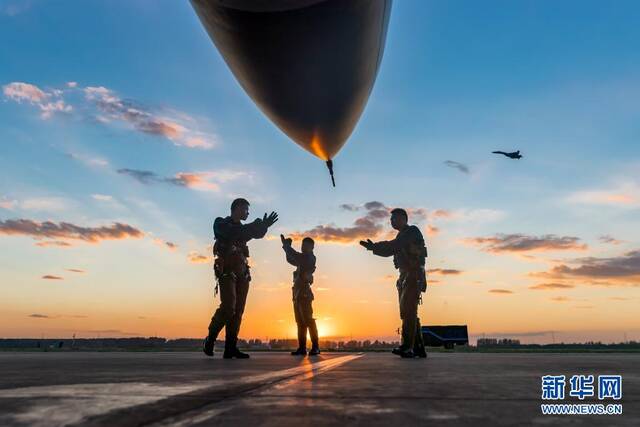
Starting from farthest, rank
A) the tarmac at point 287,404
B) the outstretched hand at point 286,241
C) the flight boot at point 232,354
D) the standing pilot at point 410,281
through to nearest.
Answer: the outstretched hand at point 286,241 < the standing pilot at point 410,281 < the flight boot at point 232,354 < the tarmac at point 287,404

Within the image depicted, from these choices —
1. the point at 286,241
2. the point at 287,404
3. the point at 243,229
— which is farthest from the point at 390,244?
the point at 287,404

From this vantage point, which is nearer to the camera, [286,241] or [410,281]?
[410,281]

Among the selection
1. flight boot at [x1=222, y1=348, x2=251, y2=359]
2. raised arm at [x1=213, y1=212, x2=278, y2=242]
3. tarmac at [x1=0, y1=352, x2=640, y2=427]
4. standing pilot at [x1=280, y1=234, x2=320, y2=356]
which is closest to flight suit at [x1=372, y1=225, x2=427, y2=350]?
raised arm at [x1=213, y1=212, x2=278, y2=242]

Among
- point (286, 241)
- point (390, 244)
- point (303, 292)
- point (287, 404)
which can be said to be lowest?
point (287, 404)

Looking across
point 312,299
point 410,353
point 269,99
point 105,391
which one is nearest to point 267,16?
point 269,99

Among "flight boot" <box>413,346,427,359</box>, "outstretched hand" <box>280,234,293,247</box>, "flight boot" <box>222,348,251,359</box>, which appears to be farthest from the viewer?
"outstretched hand" <box>280,234,293,247</box>

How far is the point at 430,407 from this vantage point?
5.85 feet

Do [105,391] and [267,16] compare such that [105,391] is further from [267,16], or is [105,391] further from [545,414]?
[267,16]

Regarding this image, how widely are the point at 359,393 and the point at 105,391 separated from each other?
123 centimetres

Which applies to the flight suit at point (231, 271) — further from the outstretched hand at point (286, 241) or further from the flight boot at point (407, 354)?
the flight boot at point (407, 354)

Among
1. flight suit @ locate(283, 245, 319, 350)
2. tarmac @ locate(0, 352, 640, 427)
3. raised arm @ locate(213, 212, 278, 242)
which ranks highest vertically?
raised arm @ locate(213, 212, 278, 242)

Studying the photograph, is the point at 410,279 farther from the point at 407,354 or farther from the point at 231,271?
the point at 231,271

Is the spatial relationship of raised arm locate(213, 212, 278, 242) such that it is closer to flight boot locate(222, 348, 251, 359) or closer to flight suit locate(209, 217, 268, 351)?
flight suit locate(209, 217, 268, 351)

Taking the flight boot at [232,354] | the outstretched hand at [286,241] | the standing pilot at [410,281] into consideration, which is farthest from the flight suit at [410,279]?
the outstretched hand at [286,241]
